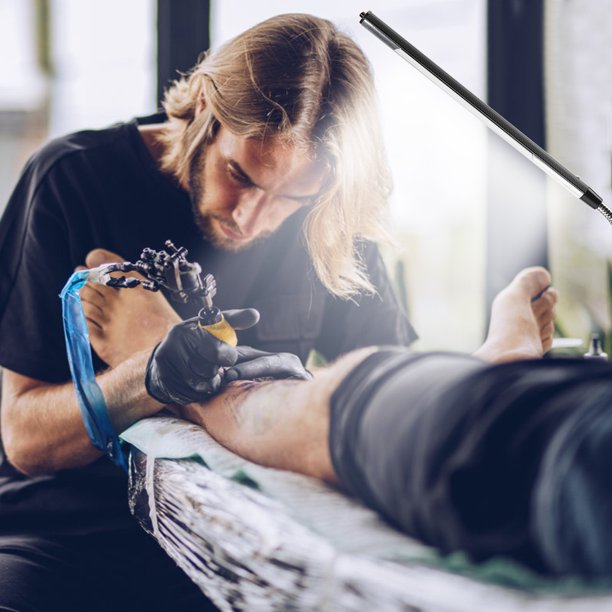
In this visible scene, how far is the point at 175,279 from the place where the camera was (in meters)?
1.26

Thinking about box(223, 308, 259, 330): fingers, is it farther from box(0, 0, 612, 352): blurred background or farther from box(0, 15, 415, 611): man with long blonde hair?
box(0, 0, 612, 352): blurred background

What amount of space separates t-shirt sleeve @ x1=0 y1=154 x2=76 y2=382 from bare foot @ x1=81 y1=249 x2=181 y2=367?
60 millimetres

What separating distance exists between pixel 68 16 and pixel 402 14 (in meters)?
0.77

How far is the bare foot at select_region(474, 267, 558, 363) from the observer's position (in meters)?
1.13

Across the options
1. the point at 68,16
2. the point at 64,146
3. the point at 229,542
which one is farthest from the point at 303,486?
the point at 68,16

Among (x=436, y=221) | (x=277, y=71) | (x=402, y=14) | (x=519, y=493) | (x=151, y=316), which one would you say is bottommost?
(x=519, y=493)

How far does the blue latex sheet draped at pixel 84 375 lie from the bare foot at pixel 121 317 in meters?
0.01

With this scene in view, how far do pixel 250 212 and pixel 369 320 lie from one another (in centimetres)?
28

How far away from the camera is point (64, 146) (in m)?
1.37

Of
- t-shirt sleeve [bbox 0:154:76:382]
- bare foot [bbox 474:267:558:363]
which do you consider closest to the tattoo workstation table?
t-shirt sleeve [bbox 0:154:76:382]

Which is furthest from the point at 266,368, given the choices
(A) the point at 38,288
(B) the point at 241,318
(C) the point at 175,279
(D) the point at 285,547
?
(A) the point at 38,288

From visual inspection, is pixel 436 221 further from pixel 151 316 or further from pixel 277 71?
pixel 151 316

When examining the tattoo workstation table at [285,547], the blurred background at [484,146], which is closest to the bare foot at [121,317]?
the tattoo workstation table at [285,547]

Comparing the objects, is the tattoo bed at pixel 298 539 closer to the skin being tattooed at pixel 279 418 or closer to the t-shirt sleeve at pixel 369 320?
the skin being tattooed at pixel 279 418
